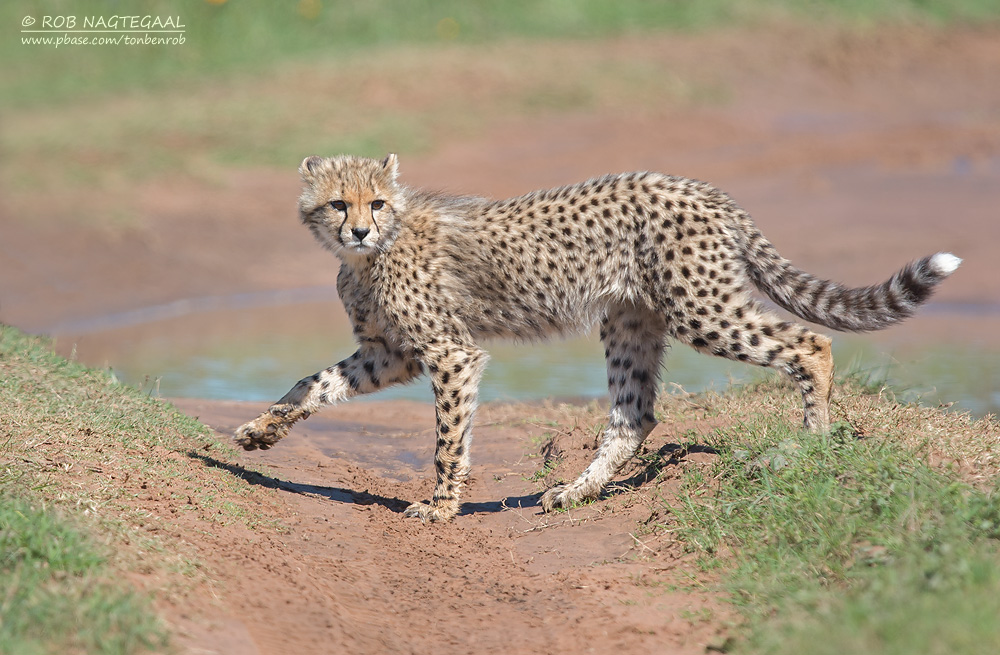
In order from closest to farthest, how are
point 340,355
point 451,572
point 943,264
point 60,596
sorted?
point 60,596
point 451,572
point 943,264
point 340,355

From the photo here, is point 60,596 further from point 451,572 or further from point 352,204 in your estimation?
point 352,204

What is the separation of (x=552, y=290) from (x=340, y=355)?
4498 mm

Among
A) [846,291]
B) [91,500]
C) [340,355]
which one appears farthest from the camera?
[340,355]

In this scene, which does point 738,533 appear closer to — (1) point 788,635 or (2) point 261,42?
(1) point 788,635

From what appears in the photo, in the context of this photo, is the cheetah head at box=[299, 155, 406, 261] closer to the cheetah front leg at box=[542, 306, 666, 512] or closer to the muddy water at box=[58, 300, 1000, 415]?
the cheetah front leg at box=[542, 306, 666, 512]

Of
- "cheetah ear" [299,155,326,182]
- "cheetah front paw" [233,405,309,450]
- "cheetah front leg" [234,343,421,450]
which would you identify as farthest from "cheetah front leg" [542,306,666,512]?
"cheetah ear" [299,155,326,182]

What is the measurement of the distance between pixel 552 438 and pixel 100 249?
7805 millimetres

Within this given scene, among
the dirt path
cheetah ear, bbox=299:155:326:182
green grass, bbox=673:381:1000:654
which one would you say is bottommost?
the dirt path

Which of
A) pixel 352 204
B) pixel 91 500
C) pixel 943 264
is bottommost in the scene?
pixel 91 500

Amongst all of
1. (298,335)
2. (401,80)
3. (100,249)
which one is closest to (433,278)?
(298,335)

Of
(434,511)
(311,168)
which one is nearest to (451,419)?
(434,511)

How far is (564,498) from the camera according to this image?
5.66 meters

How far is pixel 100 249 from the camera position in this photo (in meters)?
12.9

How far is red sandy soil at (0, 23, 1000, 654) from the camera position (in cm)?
428
